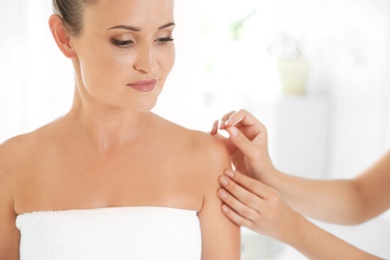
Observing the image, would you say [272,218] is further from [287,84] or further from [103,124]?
[287,84]

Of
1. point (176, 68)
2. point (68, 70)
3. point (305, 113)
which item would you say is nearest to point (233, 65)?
point (305, 113)

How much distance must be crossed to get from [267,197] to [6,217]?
2.01 ft

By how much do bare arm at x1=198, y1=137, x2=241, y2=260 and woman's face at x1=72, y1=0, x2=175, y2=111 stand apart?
25 cm

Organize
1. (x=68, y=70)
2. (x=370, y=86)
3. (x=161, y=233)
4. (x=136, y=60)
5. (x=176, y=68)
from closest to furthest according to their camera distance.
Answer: (x=136, y=60) → (x=161, y=233) → (x=68, y=70) → (x=176, y=68) → (x=370, y=86)

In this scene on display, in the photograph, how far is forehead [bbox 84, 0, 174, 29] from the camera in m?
1.02

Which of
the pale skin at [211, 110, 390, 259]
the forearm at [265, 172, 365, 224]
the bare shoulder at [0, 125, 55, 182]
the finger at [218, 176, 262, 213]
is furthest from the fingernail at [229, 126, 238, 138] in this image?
the bare shoulder at [0, 125, 55, 182]

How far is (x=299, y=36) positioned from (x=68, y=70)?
6.36 ft

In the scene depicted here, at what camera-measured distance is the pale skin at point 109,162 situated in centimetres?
114

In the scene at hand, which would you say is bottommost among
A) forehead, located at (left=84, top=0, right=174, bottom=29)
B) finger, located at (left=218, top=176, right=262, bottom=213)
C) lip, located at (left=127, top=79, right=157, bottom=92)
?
finger, located at (left=218, top=176, right=262, bottom=213)

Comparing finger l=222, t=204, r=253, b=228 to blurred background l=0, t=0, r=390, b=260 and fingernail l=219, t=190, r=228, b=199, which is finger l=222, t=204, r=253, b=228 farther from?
blurred background l=0, t=0, r=390, b=260

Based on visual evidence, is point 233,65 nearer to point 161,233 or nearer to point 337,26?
point 337,26

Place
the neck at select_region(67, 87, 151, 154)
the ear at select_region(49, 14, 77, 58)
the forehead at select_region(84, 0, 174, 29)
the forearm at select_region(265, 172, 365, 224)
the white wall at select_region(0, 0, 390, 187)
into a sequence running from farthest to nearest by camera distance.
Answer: the white wall at select_region(0, 0, 390, 187), the forearm at select_region(265, 172, 365, 224), the neck at select_region(67, 87, 151, 154), the ear at select_region(49, 14, 77, 58), the forehead at select_region(84, 0, 174, 29)

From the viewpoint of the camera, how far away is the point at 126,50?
105 centimetres

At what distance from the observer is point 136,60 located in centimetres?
106
